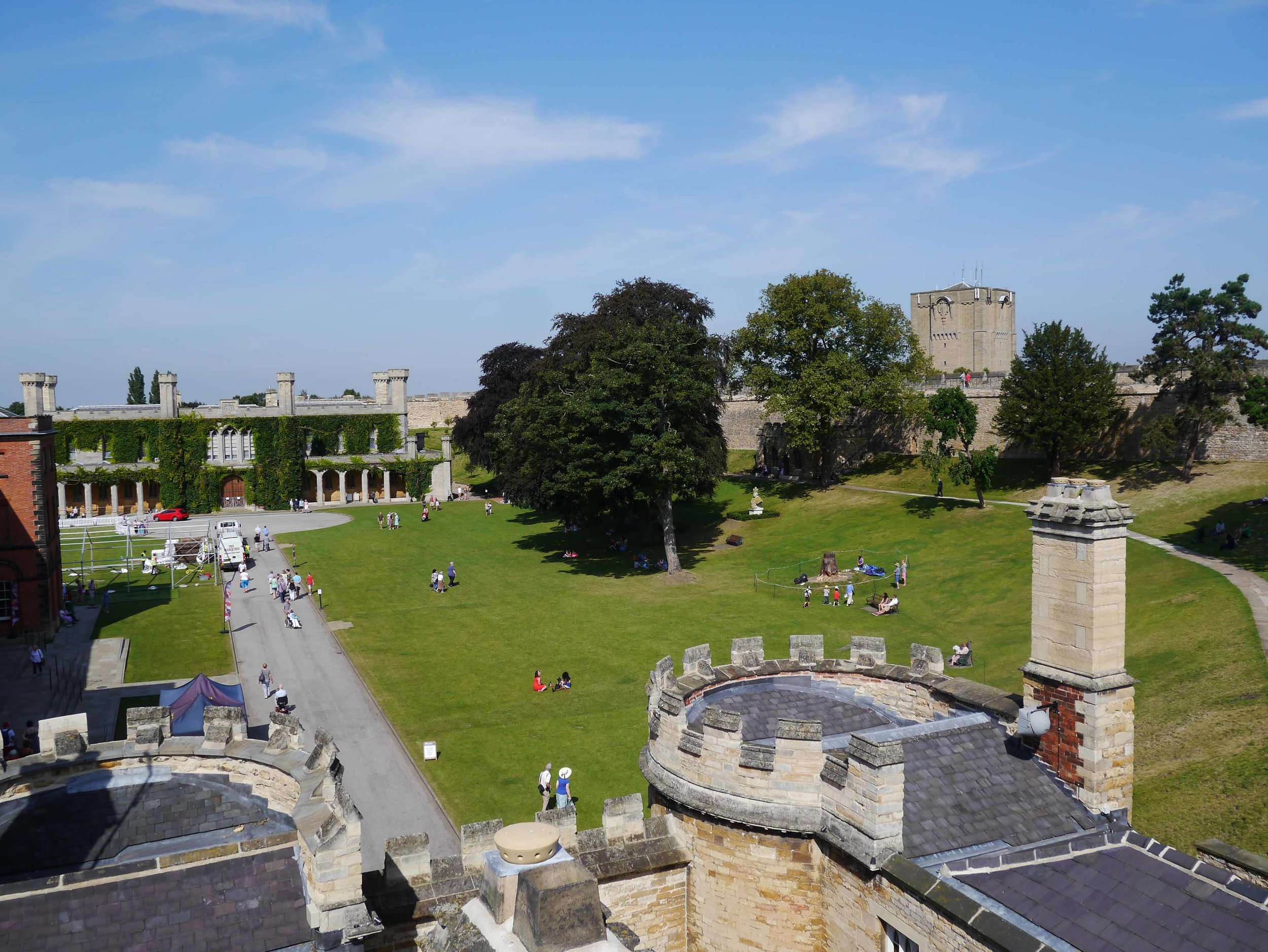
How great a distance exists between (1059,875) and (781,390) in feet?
157

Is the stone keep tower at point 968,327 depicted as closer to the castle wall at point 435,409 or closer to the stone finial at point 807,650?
the castle wall at point 435,409

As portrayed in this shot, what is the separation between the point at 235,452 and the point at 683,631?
48703mm

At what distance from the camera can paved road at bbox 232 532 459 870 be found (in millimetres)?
17906

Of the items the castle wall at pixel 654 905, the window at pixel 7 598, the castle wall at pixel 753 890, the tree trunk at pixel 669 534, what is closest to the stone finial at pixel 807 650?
the castle wall at pixel 753 890

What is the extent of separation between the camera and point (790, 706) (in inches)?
471

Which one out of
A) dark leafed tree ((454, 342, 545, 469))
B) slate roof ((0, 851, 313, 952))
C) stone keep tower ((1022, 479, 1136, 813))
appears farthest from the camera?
dark leafed tree ((454, 342, 545, 469))

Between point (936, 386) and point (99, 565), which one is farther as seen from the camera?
point (936, 386)

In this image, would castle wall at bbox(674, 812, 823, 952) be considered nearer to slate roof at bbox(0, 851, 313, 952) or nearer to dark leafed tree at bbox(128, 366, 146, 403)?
slate roof at bbox(0, 851, 313, 952)

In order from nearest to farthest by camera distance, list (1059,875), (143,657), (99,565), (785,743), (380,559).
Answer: (1059,875) → (785,743) → (143,657) → (99,565) → (380,559)

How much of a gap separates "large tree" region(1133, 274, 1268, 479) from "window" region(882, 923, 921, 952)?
132 ft

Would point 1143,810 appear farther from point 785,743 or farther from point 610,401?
point 610,401

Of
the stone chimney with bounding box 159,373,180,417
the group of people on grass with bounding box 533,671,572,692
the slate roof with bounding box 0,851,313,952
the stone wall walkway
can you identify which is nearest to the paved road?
the group of people on grass with bounding box 533,671,572,692

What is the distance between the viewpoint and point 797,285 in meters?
56.1

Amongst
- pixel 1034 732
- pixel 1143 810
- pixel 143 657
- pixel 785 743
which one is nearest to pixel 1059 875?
pixel 1034 732
